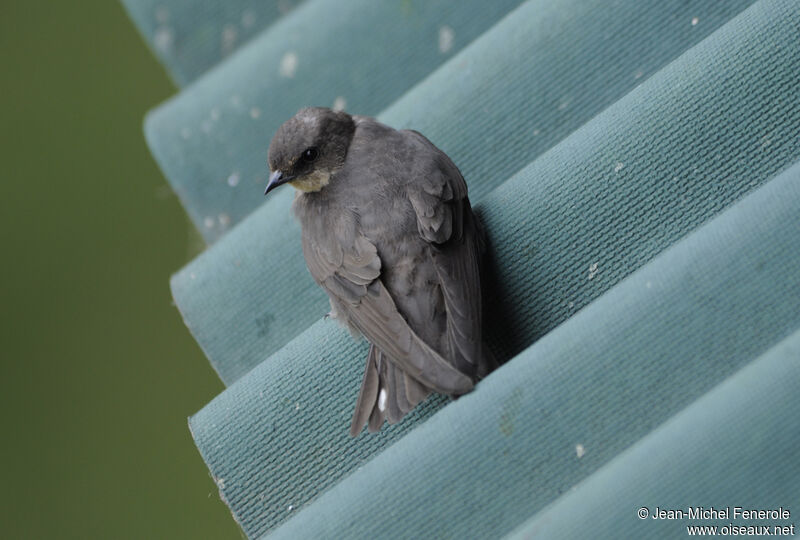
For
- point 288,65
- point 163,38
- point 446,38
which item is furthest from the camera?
point 163,38

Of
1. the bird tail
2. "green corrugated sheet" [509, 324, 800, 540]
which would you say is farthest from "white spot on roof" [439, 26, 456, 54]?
"green corrugated sheet" [509, 324, 800, 540]

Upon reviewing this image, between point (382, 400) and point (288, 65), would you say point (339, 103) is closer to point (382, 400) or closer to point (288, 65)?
point (288, 65)

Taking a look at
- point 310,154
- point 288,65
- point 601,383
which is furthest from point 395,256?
point 288,65

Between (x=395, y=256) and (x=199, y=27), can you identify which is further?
(x=199, y=27)

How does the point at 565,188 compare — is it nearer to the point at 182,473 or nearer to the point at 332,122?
the point at 332,122

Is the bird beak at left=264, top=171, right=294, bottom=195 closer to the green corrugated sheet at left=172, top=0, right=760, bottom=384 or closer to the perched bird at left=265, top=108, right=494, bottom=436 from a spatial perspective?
the perched bird at left=265, top=108, right=494, bottom=436

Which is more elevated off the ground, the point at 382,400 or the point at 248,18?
the point at 248,18

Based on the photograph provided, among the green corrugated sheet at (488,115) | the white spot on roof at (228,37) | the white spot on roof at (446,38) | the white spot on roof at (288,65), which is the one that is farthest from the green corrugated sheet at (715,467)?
the white spot on roof at (228,37)
